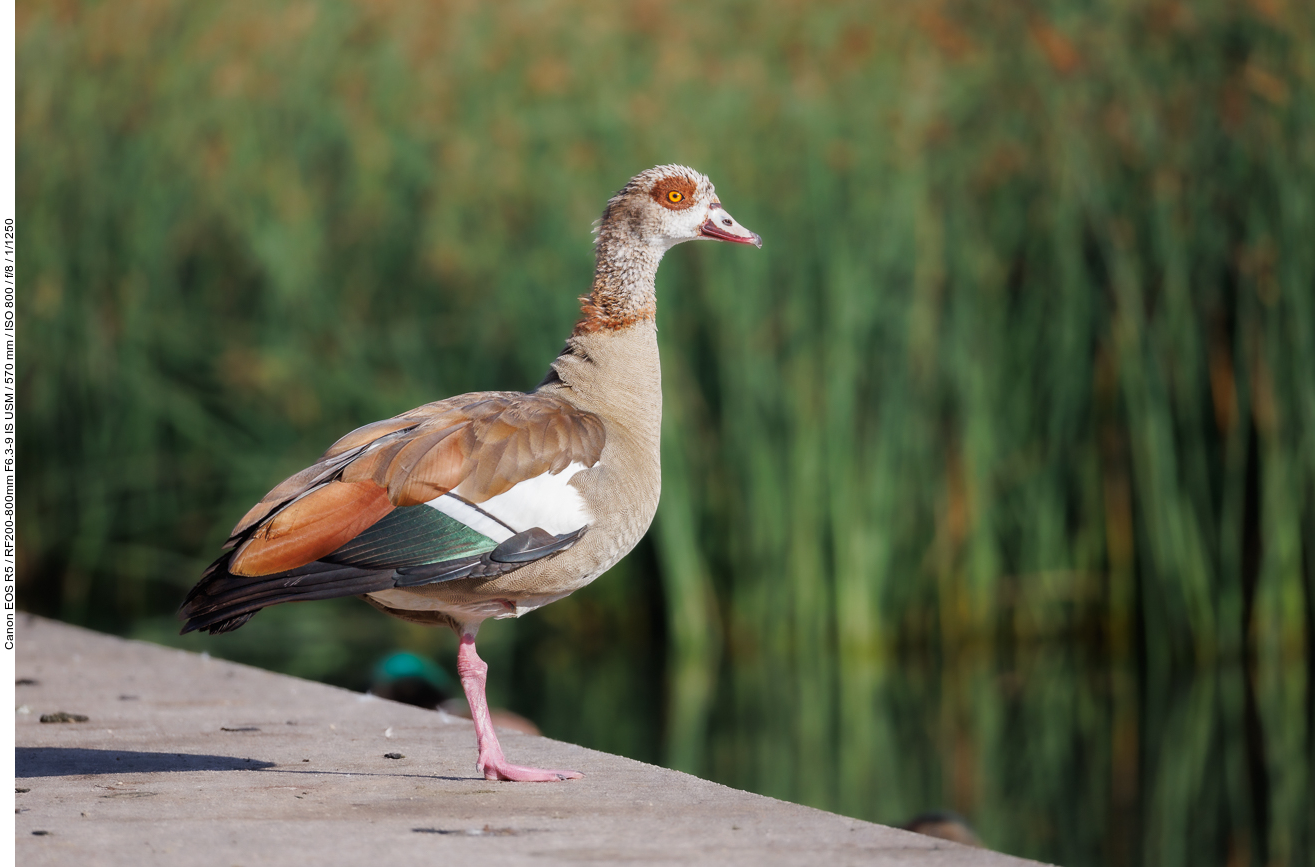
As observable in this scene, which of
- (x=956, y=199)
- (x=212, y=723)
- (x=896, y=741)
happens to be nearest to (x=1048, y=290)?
(x=956, y=199)

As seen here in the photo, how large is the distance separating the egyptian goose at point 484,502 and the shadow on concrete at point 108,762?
1.81 ft

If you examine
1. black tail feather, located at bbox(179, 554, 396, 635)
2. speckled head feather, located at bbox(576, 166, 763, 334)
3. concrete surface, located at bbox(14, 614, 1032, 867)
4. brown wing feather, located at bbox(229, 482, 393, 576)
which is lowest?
concrete surface, located at bbox(14, 614, 1032, 867)

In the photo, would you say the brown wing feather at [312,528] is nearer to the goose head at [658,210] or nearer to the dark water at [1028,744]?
the goose head at [658,210]

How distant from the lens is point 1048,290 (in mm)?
8336

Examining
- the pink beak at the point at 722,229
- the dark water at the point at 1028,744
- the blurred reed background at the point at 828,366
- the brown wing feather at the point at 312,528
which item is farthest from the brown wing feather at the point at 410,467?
the blurred reed background at the point at 828,366

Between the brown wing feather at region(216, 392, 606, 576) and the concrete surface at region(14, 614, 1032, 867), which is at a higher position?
the brown wing feather at region(216, 392, 606, 576)

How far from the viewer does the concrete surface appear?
2.98 metres

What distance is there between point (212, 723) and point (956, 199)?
5.16 metres

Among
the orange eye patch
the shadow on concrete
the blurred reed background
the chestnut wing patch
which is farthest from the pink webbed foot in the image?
the blurred reed background

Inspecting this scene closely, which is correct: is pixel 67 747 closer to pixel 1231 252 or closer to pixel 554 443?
pixel 554 443

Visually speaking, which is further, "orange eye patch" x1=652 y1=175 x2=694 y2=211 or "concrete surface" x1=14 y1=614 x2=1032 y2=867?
"orange eye patch" x1=652 y1=175 x2=694 y2=211

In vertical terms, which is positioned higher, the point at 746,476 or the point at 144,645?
the point at 746,476

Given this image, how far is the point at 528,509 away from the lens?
3.49m

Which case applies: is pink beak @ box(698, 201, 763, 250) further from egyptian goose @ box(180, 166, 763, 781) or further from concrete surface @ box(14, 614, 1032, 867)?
concrete surface @ box(14, 614, 1032, 867)
